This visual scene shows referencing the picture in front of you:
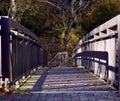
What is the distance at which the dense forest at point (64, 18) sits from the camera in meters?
37.7

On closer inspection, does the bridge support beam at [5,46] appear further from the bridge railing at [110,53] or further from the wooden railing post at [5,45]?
the bridge railing at [110,53]

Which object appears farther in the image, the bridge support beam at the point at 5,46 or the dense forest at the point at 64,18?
the dense forest at the point at 64,18

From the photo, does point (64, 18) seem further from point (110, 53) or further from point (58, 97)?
point (58, 97)

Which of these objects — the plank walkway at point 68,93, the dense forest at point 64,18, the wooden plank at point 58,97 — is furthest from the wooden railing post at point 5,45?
the dense forest at point 64,18

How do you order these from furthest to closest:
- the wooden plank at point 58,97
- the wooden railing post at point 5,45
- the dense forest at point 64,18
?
the dense forest at point 64,18 → the wooden railing post at point 5,45 → the wooden plank at point 58,97

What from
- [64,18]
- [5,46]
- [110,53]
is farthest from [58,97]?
[64,18]

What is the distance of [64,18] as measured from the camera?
38500 millimetres

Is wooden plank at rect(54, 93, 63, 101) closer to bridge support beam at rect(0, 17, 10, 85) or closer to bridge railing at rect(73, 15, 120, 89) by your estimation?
bridge support beam at rect(0, 17, 10, 85)

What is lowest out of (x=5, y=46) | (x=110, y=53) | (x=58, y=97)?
(x=58, y=97)

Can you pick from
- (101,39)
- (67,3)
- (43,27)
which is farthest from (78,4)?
(101,39)

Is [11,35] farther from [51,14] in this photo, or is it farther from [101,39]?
[51,14]

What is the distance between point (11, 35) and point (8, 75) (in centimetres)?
92

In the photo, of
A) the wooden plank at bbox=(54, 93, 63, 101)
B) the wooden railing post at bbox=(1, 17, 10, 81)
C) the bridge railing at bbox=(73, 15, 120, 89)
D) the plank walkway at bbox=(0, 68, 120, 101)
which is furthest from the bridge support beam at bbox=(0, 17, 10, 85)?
the bridge railing at bbox=(73, 15, 120, 89)

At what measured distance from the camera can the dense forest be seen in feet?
124
